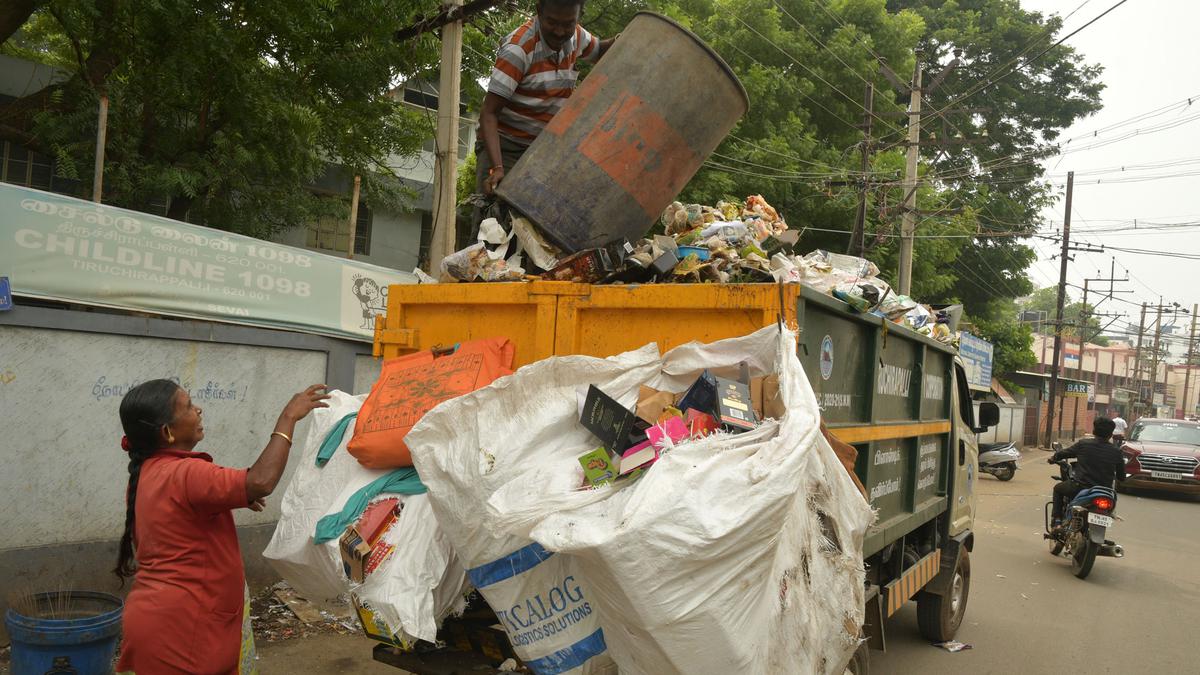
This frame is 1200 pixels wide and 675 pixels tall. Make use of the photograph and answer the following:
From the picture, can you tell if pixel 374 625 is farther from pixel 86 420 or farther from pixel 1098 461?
pixel 1098 461

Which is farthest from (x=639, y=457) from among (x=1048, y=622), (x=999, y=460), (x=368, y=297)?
(x=999, y=460)

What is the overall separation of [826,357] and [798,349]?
1.38ft

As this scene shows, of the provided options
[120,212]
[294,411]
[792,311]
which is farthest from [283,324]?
[792,311]

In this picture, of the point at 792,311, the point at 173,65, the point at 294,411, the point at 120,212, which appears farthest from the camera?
the point at 173,65

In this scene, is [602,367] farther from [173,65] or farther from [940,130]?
[940,130]

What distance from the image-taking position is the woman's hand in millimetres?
2566

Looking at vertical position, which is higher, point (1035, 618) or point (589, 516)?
point (589, 516)

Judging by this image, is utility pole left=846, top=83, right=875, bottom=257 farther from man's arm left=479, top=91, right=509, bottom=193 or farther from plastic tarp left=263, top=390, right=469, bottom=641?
plastic tarp left=263, top=390, right=469, bottom=641

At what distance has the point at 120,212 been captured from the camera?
5215mm

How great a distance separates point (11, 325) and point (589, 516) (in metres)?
4.12

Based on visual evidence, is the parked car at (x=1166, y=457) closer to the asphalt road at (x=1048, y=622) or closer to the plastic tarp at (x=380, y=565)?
the asphalt road at (x=1048, y=622)

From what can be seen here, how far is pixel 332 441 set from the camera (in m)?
2.99

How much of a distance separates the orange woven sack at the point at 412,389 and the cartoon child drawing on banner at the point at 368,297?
3.67m

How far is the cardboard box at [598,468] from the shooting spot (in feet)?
7.70
